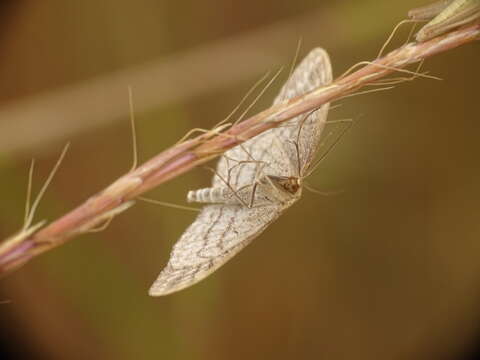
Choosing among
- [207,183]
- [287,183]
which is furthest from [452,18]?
[207,183]

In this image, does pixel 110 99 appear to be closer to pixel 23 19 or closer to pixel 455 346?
pixel 23 19

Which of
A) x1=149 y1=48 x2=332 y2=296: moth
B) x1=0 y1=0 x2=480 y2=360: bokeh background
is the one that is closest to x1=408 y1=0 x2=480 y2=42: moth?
x1=149 y1=48 x2=332 y2=296: moth

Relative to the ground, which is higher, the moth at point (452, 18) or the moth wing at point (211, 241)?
the moth at point (452, 18)

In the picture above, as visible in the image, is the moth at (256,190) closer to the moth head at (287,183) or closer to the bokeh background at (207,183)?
the moth head at (287,183)

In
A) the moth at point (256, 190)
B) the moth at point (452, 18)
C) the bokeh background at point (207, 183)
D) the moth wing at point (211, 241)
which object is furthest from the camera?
the bokeh background at point (207, 183)

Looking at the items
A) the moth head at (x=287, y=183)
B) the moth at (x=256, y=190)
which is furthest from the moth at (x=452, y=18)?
the moth head at (x=287, y=183)
